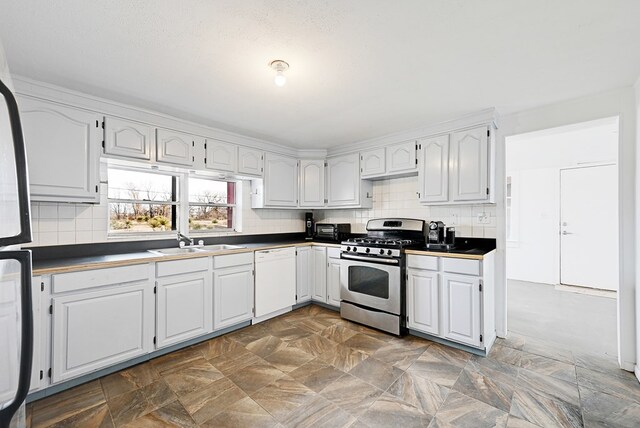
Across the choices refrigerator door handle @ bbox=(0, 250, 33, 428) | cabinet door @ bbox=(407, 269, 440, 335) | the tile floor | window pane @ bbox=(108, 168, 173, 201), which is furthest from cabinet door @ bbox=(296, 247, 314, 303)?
refrigerator door handle @ bbox=(0, 250, 33, 428)

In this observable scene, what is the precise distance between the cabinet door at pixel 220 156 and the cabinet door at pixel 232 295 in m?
1.16

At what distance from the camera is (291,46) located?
1.75 metres

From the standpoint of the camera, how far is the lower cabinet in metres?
2.90

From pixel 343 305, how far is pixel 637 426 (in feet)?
7.78

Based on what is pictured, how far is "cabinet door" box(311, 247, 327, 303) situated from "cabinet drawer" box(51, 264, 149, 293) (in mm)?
2044

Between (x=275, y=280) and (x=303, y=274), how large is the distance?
1.59ft

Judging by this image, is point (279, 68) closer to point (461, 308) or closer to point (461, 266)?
point (461, 266)

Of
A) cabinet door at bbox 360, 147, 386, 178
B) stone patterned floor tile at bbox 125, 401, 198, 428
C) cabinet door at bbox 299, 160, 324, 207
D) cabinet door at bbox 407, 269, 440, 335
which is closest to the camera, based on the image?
stone patterned floor tile at bbox 125, 401, 198, 428

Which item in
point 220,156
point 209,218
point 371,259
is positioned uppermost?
point 220,156

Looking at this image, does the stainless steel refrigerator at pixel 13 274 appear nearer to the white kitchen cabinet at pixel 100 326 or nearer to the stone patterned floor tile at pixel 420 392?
the white kitchen cabinet at pixel 100 326

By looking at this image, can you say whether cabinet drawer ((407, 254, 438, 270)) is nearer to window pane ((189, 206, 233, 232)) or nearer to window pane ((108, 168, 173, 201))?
window pane ((189, 206, 233, 232))

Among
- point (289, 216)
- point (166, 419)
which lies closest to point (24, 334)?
point (166, 419)

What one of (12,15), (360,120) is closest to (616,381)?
(360,120)

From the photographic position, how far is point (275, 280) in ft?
11.3
